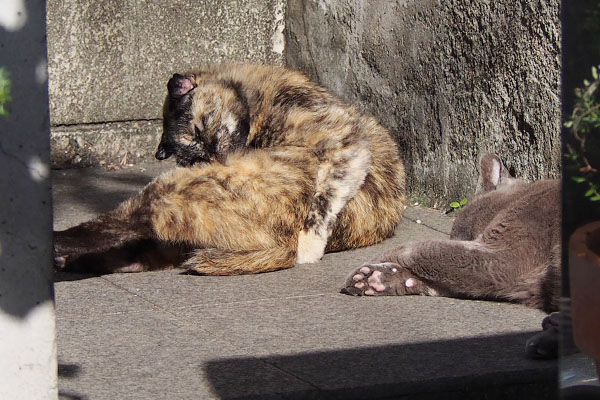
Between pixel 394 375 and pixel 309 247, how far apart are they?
1.82 metres

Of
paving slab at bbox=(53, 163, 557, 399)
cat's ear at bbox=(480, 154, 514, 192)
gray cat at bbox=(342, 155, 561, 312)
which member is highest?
cat's ear at bbox=(480, 154, 514, 192)

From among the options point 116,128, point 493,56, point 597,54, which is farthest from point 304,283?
point 116,128

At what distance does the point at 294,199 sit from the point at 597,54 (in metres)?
2.95

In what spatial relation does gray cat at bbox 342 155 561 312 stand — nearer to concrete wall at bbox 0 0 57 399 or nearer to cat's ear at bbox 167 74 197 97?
cat's ear at bbox 167 74 197 97

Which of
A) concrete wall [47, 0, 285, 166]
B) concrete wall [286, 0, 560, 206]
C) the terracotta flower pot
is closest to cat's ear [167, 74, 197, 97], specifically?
concrete wall [286, 0, 560, 206]

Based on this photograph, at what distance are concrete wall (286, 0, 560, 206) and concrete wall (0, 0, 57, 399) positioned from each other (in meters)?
3.41

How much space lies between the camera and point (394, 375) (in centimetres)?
324

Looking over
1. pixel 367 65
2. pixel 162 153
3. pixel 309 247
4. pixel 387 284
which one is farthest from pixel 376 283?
pixel 367 65

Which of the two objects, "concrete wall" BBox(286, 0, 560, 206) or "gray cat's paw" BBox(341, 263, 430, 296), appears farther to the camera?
"concrete wall" BBox(286, 0, 560, 206)

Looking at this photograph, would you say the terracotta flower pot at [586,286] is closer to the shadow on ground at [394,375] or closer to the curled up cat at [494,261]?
the shadow on ground at [394,375]

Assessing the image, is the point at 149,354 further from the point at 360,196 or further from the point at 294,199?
the point at 360,196

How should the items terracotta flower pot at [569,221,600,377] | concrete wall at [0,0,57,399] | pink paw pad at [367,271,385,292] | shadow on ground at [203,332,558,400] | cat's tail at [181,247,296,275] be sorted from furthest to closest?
1. cat's tail at [181,247,296,275]
2. pink paw pad at [367,271,385,292]
3. shadow on ground at [203,332,558,400]
4. concrete wall at [0,0,57,399]
5. terracotta flower pot at [569,221,600,377]

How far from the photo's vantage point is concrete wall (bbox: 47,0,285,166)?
7438 mm

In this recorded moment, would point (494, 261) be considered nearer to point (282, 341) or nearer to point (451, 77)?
point (282, 341)
